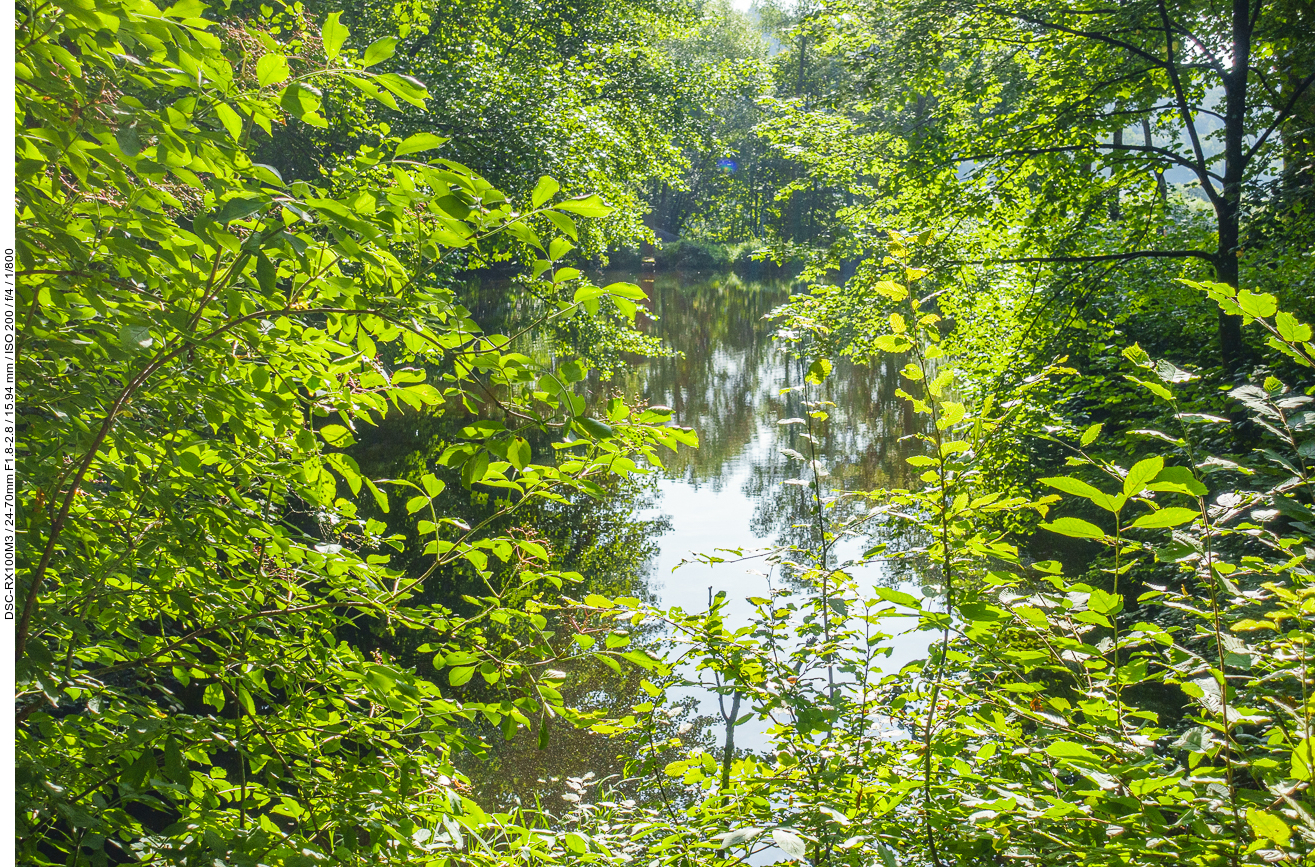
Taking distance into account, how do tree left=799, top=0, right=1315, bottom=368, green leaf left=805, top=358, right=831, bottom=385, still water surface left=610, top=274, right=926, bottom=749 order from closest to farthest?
1. green leaf left=805, top=358, right=831, bottom=385
2. tree left=799, top=0, right=1315, bottom=368
3. still water surface left=610, top=274, right=926, bottom=749

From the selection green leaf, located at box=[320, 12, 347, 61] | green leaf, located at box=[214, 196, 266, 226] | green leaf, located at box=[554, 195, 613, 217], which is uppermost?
green leaf, located at box=[320, 12, 347, 61]

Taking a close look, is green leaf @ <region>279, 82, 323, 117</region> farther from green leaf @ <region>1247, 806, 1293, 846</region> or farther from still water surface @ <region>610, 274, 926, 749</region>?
still water surface @ <region>610, 274, 926, 749</region>

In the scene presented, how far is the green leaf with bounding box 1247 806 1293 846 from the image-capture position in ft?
2.98

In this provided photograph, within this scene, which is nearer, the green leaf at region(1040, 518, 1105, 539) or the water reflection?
the green leaf at region(1040, 518, 1105, 539)

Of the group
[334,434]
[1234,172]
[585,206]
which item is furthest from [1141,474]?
[1234,172]

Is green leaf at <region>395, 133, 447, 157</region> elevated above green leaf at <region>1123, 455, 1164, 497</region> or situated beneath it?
elevated above

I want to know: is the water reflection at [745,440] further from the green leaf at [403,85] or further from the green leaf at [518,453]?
the green leaf at [403,85]

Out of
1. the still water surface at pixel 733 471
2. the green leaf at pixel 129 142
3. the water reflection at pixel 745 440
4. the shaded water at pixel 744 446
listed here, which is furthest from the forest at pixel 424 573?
the shaded water at pixel 744 446

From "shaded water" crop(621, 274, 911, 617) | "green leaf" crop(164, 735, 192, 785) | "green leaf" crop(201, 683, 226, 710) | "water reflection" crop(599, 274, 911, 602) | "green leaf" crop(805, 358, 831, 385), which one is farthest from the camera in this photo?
"water reflection" crop(599, 274, 911, 602)

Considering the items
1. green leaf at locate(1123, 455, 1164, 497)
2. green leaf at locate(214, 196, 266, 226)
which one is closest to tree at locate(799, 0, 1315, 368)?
green leaf at locate(1123, 455, 1164, 497)

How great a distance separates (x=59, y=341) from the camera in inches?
50.8

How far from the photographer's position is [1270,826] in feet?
3.04

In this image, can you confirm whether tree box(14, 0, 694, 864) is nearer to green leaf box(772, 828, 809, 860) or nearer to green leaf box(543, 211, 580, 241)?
green leaf box(543, 211, 580, 241)

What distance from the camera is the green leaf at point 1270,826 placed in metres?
0.91
